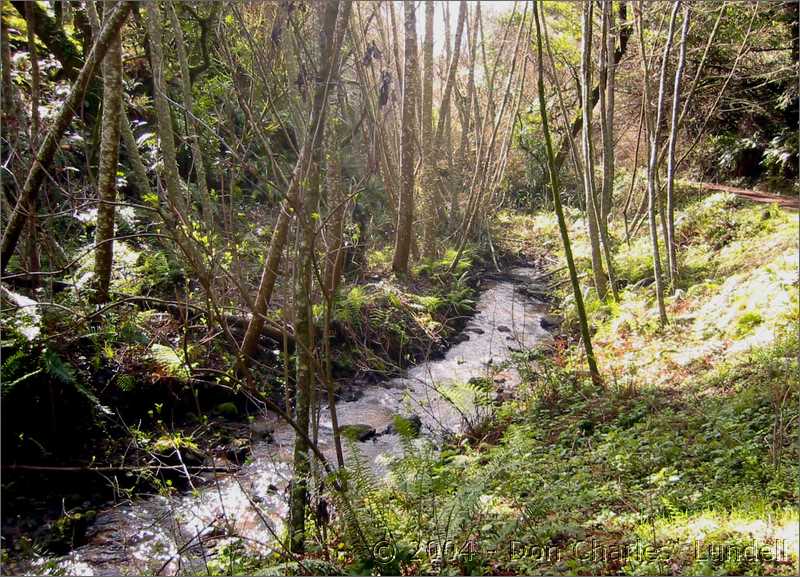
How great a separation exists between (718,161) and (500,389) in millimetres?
11993

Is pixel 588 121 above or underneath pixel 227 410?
above

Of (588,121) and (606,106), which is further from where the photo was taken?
(606,106)

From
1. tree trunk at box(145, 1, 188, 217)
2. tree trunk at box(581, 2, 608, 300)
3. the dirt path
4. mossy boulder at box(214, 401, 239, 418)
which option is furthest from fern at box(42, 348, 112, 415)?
the dirt path

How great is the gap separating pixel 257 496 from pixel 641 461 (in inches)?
135

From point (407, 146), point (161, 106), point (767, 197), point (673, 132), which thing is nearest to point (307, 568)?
point (161, 106)

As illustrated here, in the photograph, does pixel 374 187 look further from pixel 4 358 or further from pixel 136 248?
pixel 4 358

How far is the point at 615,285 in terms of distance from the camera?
966 centimetres

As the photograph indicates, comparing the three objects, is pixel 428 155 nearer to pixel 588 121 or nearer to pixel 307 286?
pixel 588 121

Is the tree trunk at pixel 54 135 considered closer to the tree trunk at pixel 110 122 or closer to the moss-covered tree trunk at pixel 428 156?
the tree trunk at pixel 110 122

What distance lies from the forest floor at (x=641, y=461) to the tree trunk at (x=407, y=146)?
4.25 metres

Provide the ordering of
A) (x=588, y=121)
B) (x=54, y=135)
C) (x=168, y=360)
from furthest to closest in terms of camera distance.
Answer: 1. (x=588, y=121)
2. (x=168, y=360)
3. (x=54, y=135)

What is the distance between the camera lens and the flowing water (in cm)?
444

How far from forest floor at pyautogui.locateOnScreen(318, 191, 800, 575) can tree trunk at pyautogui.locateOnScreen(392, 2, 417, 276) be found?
4250 mm

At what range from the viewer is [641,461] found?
4602 mm
